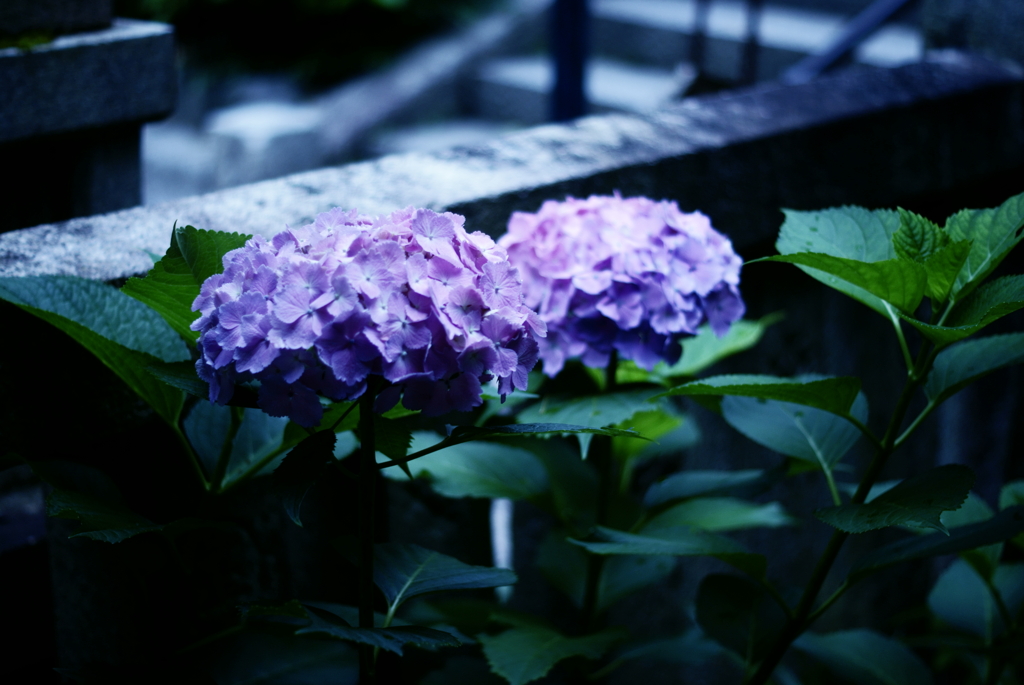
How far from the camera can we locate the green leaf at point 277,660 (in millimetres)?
1247

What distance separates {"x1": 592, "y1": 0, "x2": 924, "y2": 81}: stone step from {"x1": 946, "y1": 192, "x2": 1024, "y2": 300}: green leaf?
14.6ft

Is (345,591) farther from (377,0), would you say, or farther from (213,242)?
(377,0)

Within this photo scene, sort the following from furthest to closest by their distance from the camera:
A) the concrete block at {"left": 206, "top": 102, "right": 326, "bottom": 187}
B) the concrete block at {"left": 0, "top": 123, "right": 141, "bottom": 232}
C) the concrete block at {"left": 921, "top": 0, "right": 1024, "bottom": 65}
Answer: the concrete block at {"left": 206, "top": 102, "right": 326, "bottom": 187}
the concrete block at {"left": 921, "top": 0, "right": 1024, "bottom": 65}
the concrete block at {"left": 0, "top": 123, "right": 141, "bottom": 232}

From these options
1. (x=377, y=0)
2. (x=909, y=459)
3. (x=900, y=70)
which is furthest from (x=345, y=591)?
(x=377, y=0)

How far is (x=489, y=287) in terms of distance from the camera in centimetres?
100

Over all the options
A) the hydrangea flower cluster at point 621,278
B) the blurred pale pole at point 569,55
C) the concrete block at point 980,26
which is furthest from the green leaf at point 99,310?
the blurred pale pole at point 569,55

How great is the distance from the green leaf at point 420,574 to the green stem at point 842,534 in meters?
0.47

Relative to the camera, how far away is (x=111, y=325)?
1.15 meters

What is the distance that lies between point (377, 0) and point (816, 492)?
17.9 ft

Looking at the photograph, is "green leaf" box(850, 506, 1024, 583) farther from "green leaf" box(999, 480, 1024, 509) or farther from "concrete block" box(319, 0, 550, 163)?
"concrete block" box(319, 0, 550, 163)

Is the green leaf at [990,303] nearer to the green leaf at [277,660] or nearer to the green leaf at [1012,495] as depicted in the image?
the green leaf at [1012,495]

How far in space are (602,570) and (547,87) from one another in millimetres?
4868

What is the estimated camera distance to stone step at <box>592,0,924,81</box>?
18.4 ft

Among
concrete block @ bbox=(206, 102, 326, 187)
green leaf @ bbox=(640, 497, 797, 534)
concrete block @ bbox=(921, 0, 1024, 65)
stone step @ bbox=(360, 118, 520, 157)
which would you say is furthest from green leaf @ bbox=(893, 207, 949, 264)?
concrete block @ bbox=(206, 102, 326, 187)
